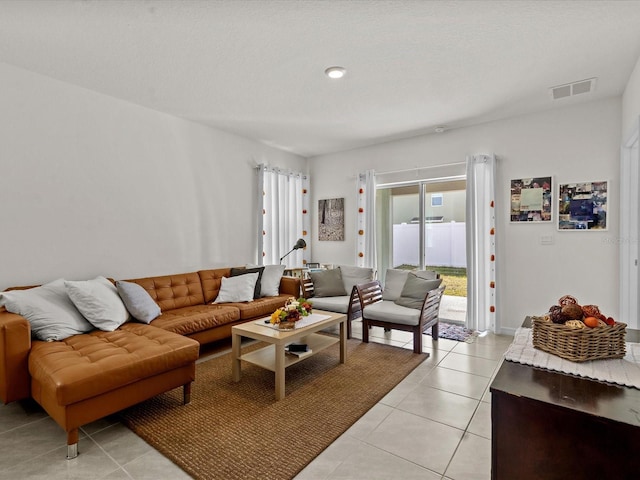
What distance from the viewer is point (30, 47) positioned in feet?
8.39

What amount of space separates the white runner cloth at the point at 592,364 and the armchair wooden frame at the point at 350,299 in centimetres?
247

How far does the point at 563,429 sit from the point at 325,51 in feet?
8.80

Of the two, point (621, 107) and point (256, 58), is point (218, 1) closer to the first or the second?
point (256, 58)

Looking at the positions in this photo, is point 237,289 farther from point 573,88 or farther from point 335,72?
point 573,88

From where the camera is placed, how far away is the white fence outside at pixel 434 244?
4.67m

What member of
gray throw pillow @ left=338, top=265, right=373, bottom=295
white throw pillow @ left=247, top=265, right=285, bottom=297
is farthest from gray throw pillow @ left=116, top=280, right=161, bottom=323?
gray throw pillow @ left=338, top=265, right=373, bottom=295

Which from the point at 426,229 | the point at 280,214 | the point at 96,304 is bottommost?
the point at 96,304

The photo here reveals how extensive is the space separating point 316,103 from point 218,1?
1.69 meters

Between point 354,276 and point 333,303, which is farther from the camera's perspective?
point 354,276

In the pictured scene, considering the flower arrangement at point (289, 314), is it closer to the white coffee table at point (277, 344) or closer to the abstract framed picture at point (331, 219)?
the white coffee table at point (277, 344)

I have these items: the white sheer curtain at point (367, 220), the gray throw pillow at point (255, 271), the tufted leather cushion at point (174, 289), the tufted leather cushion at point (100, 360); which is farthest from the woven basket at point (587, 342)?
the white sheer curtain at point (367, 220)

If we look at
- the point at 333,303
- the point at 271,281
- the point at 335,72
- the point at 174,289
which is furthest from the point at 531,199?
the point at 174,289

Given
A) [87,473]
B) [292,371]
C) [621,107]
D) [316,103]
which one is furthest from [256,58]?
[621,107]

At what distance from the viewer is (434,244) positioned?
4.89m
